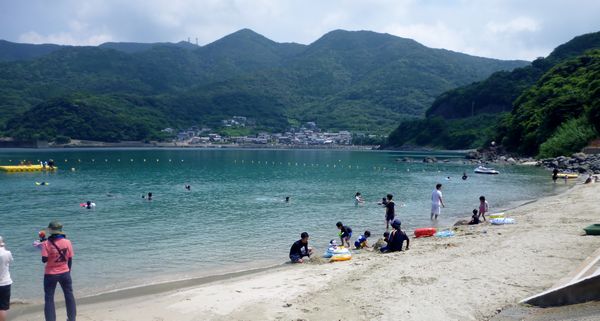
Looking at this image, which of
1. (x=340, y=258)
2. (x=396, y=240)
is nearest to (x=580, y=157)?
(x=396, y=240)

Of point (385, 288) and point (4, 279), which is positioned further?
point (385, 288)

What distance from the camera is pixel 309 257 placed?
56.9ft

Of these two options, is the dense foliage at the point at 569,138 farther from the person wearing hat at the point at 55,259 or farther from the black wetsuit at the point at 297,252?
the person wearing hat at the point at 55,259

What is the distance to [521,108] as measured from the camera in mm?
105625

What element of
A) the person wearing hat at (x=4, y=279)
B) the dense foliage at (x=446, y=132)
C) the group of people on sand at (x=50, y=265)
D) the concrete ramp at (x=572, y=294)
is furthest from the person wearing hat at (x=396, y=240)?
the dense foliage at (x=446, y=132)

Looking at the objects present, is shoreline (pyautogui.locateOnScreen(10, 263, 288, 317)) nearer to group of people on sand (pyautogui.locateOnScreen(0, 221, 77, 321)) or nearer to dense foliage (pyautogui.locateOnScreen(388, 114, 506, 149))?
group of people on sand (pyautogui.locateOnScreen(0, 221, 77, 321))

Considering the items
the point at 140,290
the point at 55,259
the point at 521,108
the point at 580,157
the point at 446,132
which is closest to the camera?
the point at 55,259

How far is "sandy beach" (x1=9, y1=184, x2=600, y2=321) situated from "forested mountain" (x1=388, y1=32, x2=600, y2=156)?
2685 inches

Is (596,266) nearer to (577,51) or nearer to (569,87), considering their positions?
(569,87)

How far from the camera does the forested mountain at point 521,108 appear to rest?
8450 cm

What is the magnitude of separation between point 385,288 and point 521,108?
105m

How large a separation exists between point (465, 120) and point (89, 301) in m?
169

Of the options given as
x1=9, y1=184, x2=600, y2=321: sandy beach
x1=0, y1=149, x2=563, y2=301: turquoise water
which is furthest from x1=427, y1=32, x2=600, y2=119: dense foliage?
x1=9, y1=184, x2=600, y2=321: sandy beach

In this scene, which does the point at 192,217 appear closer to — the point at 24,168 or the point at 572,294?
the point at 572,294
